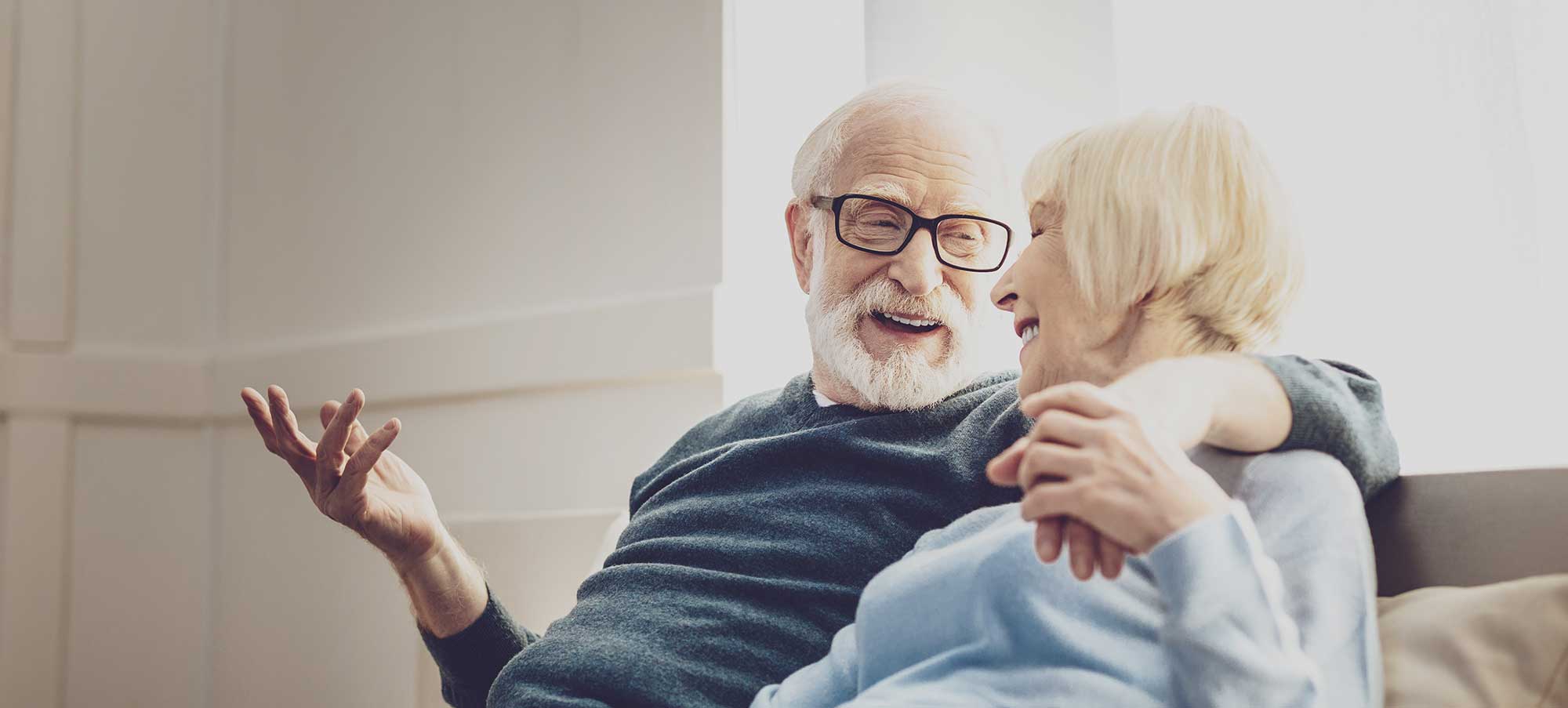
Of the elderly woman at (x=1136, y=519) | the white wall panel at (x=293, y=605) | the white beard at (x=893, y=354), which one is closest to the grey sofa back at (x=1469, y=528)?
the elderly woman at (x=1136, y=519)

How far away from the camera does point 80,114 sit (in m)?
3.02

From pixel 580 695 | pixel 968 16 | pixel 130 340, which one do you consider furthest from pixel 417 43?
pixel 580 695

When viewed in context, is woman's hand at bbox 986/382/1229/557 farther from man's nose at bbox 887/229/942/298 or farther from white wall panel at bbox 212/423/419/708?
white wall panel at bbox 212/423/419/708

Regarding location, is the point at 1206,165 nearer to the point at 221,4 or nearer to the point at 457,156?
the point at 457,156

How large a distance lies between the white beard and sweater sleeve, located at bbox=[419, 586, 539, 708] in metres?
0.54

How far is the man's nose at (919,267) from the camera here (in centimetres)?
152

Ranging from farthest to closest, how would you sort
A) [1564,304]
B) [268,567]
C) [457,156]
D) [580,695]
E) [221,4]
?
[221,4]
[268,567]
[457,156]
[1564,304]
[580,695]

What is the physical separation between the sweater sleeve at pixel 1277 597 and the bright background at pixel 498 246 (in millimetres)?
233

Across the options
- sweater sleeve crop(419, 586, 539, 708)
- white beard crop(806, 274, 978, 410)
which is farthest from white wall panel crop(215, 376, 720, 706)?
white beard crop(806, 274, 978, 410)

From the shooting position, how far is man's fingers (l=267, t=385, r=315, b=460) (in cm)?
140

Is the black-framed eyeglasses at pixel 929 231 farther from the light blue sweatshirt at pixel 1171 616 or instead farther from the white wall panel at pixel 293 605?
the white wall panel at pixel 293 605

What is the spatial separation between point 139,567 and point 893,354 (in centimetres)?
234

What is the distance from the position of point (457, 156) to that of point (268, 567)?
114cm

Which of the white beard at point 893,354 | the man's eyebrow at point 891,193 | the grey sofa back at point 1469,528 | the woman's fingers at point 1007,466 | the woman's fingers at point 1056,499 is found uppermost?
the man's eyebrow at point 891,193
